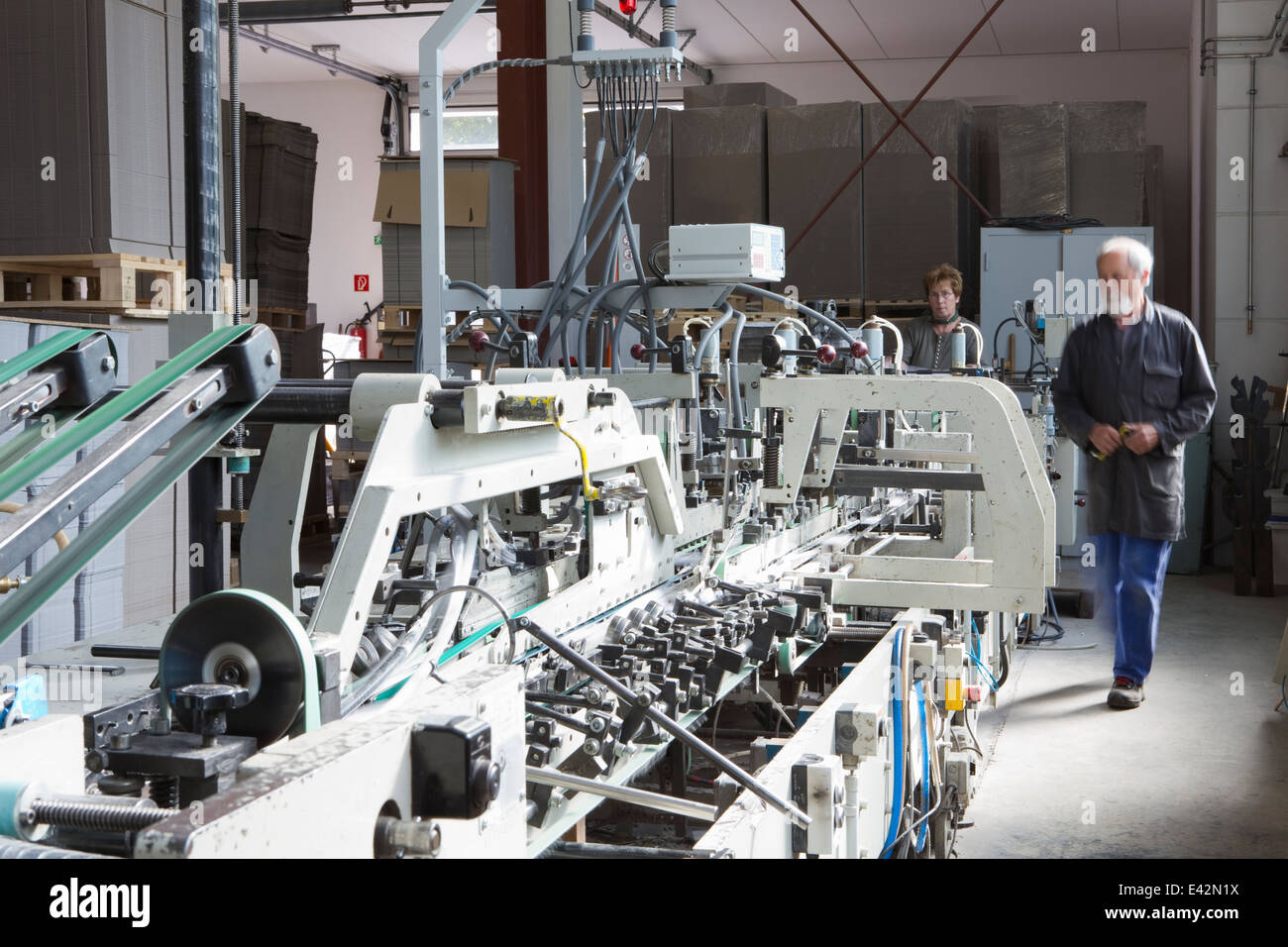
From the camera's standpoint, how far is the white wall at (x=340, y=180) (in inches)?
517

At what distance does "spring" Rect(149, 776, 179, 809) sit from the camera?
3.92 ft

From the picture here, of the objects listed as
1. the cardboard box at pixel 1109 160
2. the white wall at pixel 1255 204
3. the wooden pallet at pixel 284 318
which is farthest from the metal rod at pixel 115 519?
the cardboard box at pixel 1109 160

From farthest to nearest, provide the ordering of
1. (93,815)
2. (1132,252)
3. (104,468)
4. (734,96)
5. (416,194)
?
(734,96)
(416,194)
(1132,252)
(104,468)
(93,815)

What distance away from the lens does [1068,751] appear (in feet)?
13.5

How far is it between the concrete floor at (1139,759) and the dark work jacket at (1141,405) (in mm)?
673

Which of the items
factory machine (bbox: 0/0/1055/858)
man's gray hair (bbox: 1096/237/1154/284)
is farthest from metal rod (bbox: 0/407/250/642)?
man's gray hair (bbox: 1096/237/1154/284)

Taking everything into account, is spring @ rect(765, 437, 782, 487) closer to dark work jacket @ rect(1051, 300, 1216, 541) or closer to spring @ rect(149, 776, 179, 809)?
dark work jacket @ rect(1051, 300, 1216, 541)

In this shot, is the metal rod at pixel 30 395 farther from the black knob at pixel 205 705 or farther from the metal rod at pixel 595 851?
the metal rod at pixel 595 851

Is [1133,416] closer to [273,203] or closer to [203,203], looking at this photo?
[203,203]

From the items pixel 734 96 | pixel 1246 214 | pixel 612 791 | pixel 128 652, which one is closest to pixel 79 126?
pixel 128 652

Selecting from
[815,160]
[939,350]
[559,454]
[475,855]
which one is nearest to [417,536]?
[559,454]

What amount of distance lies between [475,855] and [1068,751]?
338 cm

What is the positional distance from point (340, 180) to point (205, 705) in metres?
12.8

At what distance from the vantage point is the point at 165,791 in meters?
1.20
